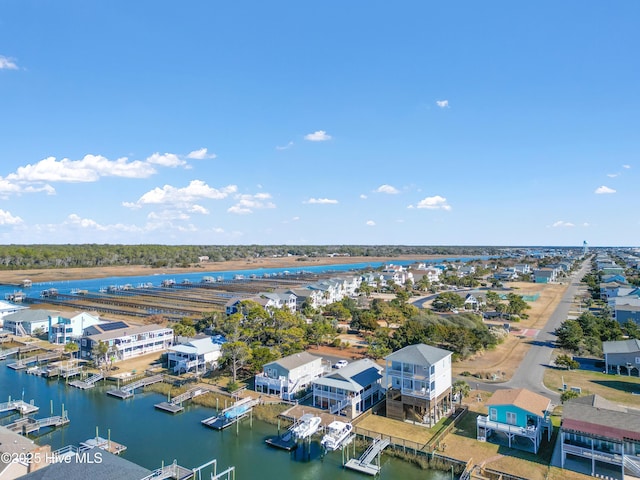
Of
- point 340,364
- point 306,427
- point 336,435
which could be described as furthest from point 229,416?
point 340,364

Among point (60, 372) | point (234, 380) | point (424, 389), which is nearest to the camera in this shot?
point (424, 389)

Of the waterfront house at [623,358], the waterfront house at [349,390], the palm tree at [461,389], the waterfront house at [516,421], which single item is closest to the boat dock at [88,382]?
the waterfront house at [349,390]

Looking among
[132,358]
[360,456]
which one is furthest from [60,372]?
[360,456]

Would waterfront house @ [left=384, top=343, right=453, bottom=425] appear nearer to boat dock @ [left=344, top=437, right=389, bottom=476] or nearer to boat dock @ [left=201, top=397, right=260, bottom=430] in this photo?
boat dock @ [left=344, top=437, right=389, bottom=476]

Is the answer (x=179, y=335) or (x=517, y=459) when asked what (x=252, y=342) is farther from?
(x=517, y=459)

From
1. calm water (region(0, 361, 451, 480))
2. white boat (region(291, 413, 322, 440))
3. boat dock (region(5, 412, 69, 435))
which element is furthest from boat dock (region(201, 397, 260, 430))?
boat dock (region(5, 412, 69, 435))
